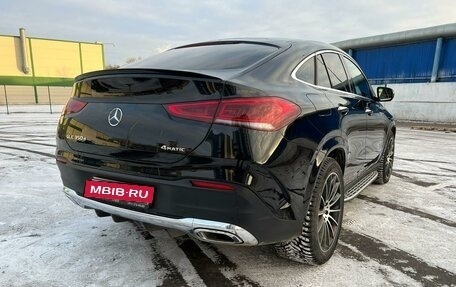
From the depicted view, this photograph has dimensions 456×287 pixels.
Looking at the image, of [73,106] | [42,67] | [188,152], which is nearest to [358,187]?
[188,152]

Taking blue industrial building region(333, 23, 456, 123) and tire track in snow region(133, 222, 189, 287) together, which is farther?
blue industrial building region(333, 23, 456, 123)

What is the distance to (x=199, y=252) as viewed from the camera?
2.86 m

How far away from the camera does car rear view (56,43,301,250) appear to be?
2.04 meters

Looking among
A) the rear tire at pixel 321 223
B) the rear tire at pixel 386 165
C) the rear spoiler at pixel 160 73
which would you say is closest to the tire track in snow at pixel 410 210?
the rear tire at pixel 386 165

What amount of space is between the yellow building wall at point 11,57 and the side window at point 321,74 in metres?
47.0

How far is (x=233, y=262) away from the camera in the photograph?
2.73 metres

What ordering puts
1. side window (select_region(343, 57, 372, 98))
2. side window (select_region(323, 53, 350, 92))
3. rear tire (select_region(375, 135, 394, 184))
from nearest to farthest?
1. side window (select_region(323, 53, 350, 92))
2. side window (select_region(343, 57, 372, 98))
3. rear tire (select_region(375, 135, 394, 184))

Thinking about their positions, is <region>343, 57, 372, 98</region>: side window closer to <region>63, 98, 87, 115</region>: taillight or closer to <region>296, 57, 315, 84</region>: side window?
<region>296, 57, 315, 84</region>: side window

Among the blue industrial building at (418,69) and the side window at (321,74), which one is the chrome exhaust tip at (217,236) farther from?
the blue industrial building at (418,69)

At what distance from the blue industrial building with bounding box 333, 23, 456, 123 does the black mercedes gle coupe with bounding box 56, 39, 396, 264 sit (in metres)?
16.6

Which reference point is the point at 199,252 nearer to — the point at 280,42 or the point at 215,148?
the point at 215,148

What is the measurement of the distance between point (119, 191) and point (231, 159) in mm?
760

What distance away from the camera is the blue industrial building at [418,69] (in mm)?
16781

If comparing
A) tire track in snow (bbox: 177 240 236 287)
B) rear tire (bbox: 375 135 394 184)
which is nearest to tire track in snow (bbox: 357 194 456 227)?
rear tire (bbox: 375 135 394 184)
